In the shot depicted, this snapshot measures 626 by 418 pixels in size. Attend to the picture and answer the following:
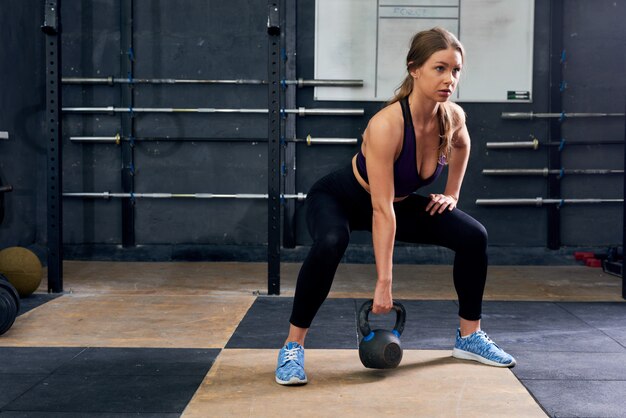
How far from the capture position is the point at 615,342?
293cm

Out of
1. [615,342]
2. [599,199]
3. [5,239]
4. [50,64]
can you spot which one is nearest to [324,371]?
[615,342]

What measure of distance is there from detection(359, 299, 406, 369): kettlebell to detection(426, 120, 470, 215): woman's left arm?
1.19ft

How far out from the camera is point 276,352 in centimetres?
274

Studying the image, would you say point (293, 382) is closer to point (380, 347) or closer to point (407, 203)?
point (380, 347)

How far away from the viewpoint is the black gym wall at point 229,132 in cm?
522

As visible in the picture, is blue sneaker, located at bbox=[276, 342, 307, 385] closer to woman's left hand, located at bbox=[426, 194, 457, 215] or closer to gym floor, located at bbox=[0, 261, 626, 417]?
gym floor, located at bbox=[0, 261, 626, 417]

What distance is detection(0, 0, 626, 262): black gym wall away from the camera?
5.22 metres

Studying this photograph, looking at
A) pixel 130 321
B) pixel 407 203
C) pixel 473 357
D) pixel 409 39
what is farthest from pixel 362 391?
pixel 409 39

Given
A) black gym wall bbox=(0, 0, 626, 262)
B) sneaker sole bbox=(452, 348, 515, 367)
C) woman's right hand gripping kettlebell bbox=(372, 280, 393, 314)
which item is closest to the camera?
woman's right hand gripping kettlebell bbox=(372, 280, 393, 314)

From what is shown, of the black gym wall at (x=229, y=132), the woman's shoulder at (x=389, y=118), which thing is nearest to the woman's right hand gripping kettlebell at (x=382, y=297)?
the woman's shoulder at (x=389, y=118)

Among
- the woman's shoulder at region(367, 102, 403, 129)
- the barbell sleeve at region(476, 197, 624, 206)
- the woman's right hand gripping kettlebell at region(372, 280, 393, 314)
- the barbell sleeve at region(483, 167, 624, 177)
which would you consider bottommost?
the woman's right hand gripping kettlebell at region(372, 280, 393, 314)

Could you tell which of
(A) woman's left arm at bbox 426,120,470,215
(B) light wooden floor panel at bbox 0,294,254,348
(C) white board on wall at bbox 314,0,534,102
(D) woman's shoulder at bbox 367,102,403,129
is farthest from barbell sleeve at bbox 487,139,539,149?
(D) woman's shoulder at bbox 367,102,403,129

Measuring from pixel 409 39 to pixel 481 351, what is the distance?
3.07 meters

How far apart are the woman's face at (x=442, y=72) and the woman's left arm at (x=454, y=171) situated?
0.30 metres
